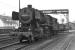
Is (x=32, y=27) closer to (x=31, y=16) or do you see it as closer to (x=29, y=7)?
(x=31, y=16)

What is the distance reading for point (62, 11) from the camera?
161 feet

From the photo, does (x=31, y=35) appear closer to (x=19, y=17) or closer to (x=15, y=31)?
(x=15, y=31)

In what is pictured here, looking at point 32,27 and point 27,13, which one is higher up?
point 27,13

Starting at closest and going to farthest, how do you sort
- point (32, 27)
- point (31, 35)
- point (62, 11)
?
point (31, 35) → point (32, 27) → point (62, 11)

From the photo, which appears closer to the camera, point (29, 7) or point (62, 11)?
point (29, 7)

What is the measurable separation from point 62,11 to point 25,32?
36830 millimetres

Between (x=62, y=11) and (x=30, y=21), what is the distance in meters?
35.4

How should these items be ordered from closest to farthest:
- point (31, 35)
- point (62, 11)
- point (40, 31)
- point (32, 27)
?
point (31, 35), point (32, 27), point (40, 31), point (62, 11)

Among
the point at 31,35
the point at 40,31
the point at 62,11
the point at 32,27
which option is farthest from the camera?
the point at 62,11

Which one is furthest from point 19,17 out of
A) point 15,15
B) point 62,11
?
point 62,11

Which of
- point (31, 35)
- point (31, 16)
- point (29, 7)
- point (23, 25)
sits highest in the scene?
point (29, 7)

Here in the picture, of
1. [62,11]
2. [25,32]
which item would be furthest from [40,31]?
[62,11]

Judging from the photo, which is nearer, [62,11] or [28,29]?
[28,29]

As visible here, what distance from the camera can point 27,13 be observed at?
15453 mm
